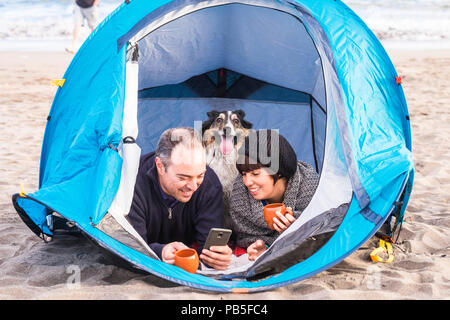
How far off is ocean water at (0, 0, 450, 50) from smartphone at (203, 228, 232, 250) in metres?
11.0

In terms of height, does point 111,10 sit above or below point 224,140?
above

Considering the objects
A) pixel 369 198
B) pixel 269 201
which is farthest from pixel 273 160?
pixel 369 198

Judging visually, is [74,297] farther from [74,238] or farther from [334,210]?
[334,210]

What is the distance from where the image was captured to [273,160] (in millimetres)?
2807

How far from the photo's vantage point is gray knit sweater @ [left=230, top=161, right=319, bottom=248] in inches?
113

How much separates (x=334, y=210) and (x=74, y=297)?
4.40ft

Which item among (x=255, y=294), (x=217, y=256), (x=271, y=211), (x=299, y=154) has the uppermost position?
(x=299, y=154)

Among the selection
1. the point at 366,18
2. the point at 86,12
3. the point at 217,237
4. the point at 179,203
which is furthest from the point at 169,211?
the point at 366,18

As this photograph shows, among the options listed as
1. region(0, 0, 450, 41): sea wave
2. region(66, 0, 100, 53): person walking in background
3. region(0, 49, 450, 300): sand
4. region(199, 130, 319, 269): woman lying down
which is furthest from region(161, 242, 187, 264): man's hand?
region(0, 0, 450, 41): sea wave

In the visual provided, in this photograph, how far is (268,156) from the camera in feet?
9.14

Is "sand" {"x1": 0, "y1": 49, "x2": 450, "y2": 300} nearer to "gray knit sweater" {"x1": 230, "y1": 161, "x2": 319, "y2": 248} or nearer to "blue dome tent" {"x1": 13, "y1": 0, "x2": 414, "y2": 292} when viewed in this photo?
"blue dome tent" {"x1": 13, "y1": 0, "x2": 414, "y2": 292}

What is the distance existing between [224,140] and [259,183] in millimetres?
1052

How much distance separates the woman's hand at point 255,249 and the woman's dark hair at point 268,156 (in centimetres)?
36

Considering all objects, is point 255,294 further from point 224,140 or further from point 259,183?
point 224,140
